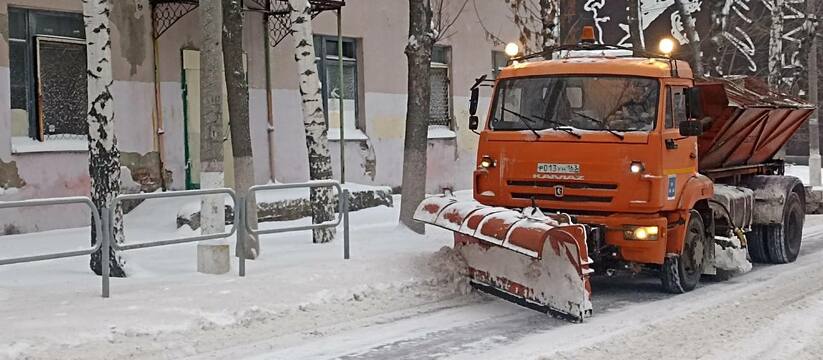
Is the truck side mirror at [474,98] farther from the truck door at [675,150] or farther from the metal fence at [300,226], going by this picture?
the truck door at [675,150]

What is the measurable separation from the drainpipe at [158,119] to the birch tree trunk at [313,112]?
384 cm

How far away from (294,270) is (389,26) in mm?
11303

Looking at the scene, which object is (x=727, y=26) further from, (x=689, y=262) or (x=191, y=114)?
(x=689, y=262)

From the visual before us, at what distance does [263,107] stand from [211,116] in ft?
24.1

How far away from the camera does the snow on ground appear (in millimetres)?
7992

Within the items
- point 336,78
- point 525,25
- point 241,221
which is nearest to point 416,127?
point 241,221

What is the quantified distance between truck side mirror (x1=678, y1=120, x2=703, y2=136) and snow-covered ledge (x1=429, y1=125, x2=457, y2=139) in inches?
464

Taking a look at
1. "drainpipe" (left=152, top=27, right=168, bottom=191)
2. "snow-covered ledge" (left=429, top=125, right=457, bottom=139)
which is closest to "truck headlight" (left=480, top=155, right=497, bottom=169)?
"drainpipe" (left=152, top=27, right=168, bottom=191)

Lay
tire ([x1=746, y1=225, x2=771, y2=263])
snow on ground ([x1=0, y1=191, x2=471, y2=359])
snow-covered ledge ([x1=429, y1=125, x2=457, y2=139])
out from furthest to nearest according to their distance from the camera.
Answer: snow-covered ledge ([x1=429, y1=125, x2=457, y2=139]) < tire ([x1=746, y1=225, x2=771, y2=263]) < snow on ground ([x1=0, y1=191, x2=471, y2=359])

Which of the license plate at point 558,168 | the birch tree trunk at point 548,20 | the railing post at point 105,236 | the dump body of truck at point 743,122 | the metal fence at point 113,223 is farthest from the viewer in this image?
the birch tree trunk at point 548,20

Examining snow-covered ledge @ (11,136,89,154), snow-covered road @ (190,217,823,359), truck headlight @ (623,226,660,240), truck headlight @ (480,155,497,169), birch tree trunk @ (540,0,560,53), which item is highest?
birch tree trunk @ (540,0,560,53)

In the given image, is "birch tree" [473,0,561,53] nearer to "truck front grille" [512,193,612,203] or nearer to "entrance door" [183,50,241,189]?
"entrance door" [183,50,241,189]

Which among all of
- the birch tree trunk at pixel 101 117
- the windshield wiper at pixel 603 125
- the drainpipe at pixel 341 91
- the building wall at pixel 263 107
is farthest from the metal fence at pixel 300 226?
the drainpipe at pixel 341 91

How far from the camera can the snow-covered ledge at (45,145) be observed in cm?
1423
